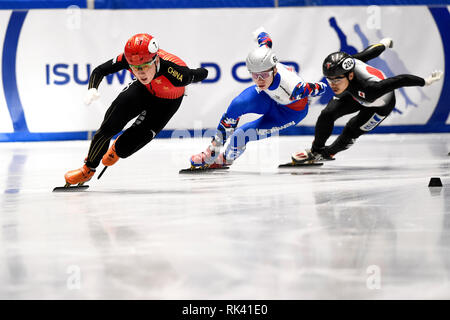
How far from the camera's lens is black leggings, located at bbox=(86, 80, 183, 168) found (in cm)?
488

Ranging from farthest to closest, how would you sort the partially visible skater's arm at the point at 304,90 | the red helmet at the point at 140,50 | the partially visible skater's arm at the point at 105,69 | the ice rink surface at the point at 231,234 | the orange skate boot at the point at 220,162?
the orange skate boot at the point at 220,162 < the partially visible skater's arm at the point at 304,90 < the partially visible skater's arm at the point at 105,69 < the red helmet at the point at 140,50 < the ice rink surface at the point at 231,234

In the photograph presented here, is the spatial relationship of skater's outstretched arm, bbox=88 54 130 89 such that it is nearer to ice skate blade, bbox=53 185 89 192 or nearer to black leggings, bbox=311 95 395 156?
ice skate blade, bbox=53 185 89 192

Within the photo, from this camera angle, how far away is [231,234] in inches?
126

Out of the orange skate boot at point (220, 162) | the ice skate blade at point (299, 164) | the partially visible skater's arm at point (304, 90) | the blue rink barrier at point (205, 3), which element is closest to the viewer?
the partially visible skater's arm at point (304, 90)

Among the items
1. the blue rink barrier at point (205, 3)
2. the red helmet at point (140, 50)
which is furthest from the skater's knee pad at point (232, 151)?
the blue rink barrier at point (205, 3)

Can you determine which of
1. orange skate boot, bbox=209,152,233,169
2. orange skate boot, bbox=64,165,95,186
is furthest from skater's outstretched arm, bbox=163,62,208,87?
orange skate boot, bbox=209,152,233,169

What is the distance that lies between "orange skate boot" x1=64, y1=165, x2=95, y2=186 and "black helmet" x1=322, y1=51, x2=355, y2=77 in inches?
81.1

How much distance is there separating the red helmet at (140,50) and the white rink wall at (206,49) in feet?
15.1

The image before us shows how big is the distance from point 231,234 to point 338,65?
2725 mm

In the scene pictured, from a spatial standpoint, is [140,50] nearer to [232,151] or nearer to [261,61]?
[261,61]

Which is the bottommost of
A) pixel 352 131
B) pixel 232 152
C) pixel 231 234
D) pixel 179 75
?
pixel 231 234

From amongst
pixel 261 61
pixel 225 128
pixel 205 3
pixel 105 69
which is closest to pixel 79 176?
pixel 105 69

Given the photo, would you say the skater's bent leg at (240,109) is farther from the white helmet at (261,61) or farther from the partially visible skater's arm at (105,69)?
the partially visible skater's arm at (105,69)

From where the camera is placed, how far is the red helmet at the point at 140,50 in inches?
181
